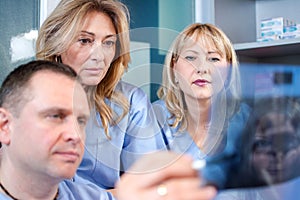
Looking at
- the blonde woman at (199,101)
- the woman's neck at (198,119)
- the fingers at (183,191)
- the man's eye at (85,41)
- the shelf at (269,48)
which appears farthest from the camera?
the shelf at (269,48)

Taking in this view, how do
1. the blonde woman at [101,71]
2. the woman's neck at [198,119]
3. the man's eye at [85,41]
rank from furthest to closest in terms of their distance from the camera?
the man's eye at [85,41] < the blonde woman at [101,71] < the woman's neck at [198,119]

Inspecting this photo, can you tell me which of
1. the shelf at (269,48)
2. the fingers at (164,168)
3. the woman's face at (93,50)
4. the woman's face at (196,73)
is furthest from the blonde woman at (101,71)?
the shelf at (269,48)

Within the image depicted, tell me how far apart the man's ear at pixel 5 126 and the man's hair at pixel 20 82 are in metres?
0.01

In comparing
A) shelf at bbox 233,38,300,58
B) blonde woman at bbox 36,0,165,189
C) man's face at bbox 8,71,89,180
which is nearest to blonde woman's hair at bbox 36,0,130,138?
blonde woman at bbox 36,0,165,189

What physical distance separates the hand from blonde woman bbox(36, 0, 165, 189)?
43 cm

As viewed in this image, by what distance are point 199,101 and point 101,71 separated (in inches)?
11.3

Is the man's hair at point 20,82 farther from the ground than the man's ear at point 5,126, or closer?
farther from the ground

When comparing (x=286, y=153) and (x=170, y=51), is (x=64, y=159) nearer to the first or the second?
(x=170, y=51)

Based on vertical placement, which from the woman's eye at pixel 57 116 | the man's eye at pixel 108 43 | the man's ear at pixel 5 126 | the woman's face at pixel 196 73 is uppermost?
the man's eye at pixel 108 43

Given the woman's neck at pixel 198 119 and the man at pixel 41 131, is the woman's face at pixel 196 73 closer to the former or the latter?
the woman's neck at pixel 198 119

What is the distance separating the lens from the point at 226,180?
376 millimetres

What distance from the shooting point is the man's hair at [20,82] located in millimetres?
A: 869

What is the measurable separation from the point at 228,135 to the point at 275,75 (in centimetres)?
7

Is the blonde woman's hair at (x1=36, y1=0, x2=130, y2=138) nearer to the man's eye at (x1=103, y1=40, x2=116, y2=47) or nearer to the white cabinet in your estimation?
the man's eye at (x1=103, y1=40, x2=116, y2=47)
